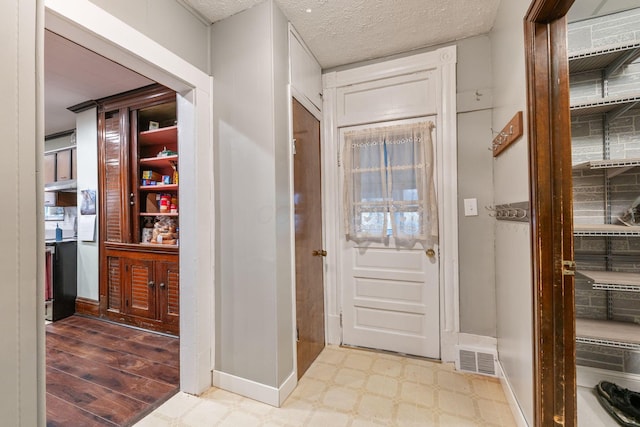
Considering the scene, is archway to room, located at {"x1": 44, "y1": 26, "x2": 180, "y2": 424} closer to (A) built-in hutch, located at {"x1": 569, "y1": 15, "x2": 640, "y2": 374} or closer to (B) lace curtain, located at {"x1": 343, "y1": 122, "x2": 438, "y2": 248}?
(B) lace curtain, located at {"x1": 343, "y1": 122, "x2": 438, "y2": 248}

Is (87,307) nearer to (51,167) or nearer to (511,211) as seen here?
(51,167)

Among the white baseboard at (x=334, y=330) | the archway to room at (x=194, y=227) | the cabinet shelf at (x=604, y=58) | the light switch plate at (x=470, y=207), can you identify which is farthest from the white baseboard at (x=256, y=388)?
the cabinet shelf at (x=604, y=58)

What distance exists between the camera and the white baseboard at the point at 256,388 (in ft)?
5.63

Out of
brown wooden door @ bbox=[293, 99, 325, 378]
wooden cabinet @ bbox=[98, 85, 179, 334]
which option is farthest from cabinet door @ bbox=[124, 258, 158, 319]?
brown wooden door @ bbox=[293, 99, 325, 378]

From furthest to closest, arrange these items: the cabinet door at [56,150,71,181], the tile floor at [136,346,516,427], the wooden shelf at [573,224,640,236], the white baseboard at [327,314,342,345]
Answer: the cabinet door at [56,150,71,181], the white baseboard at [327,314,342,345], the tile floor at [136,346,516,427], the wooden shelf at [573,224,640,236]

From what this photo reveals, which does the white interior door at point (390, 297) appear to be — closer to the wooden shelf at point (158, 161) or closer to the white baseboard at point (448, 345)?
the white baseboard at point (448, 345)

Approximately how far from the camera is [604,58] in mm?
1578

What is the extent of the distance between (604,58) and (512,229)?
1113 mm

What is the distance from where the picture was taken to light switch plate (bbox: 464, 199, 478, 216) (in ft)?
6.95

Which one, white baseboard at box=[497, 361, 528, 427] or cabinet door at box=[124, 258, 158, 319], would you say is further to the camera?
cabinet door at box=[124, 258, 158, 319]

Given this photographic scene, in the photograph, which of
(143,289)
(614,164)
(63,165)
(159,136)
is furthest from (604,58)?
(63,165)

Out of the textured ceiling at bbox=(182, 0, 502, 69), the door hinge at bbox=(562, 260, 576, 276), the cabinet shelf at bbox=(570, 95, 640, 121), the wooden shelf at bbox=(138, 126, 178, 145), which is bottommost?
the door hinge at bbox=(562, 260, 576, 276)

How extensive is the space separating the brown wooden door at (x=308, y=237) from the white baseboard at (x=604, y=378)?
1824 mm

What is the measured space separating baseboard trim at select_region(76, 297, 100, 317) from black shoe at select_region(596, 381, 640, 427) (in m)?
4.48
